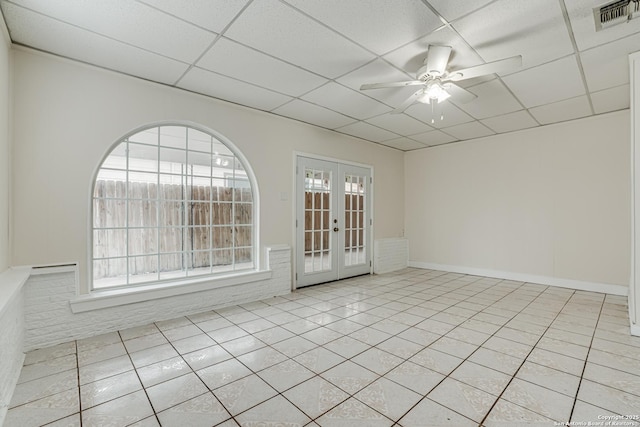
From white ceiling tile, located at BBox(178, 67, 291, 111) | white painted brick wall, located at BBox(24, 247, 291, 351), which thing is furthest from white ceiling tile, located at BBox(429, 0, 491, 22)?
white painted brick wall, located at BBox(24, 247, 291, 351)

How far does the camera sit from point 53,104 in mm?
2898

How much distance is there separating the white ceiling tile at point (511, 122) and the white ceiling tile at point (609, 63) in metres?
0.99

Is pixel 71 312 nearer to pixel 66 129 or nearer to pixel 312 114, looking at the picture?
pixel 66 129

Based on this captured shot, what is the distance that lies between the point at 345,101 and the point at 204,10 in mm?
2174

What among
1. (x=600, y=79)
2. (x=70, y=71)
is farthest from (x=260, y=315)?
(x=600, y=79)

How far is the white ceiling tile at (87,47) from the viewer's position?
7.88ft

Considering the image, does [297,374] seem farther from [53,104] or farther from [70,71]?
[70,71]

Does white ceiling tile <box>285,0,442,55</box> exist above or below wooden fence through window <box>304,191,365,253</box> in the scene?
above

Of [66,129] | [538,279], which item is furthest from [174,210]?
[538,279]

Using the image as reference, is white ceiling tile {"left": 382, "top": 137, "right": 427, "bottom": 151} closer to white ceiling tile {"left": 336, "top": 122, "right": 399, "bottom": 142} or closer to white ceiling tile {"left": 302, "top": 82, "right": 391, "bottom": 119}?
white ceiling tile {"left": 336, "top": 122, "right": 399, "bottom": 142}

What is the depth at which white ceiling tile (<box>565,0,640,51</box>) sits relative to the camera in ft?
7.30

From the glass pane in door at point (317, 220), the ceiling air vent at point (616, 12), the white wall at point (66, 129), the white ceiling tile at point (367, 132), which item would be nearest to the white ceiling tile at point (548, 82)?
the ceiling air vent at point (616, 12)

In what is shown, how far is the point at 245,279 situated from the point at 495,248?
189 inches

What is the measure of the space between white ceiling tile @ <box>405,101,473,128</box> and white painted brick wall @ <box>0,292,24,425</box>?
470 centimetres
